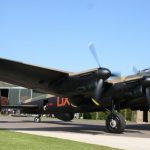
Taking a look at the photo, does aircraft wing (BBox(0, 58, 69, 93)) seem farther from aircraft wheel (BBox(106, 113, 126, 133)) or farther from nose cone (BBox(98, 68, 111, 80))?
aircraft wheel (BBox(106, 113, 126, 133))

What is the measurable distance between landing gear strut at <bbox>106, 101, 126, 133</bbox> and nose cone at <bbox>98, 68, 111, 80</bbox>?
2.47m

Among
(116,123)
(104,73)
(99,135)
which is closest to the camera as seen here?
(99,135)

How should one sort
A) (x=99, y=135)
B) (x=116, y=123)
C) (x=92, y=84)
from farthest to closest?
(x=116, y=123) → (x=92, y=84) → (x=99, y=135)

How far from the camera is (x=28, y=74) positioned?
20.1 m

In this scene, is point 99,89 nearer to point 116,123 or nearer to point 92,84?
point 92,84

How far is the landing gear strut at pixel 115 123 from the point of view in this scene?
65.5ft

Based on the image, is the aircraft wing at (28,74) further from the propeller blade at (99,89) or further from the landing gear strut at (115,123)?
the landing gear strut at (115,123)

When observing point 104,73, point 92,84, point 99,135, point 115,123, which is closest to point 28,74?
point 92,84

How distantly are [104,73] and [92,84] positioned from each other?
948 millimetres

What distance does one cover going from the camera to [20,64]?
61.8 feet

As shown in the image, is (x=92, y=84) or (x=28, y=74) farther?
(x=28, y=74)

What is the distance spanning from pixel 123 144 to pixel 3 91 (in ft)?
225

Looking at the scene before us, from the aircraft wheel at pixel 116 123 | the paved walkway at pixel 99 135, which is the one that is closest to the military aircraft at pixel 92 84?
the aircraft wheel at pixel 116 123

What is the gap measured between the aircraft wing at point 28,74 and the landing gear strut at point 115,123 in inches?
133
